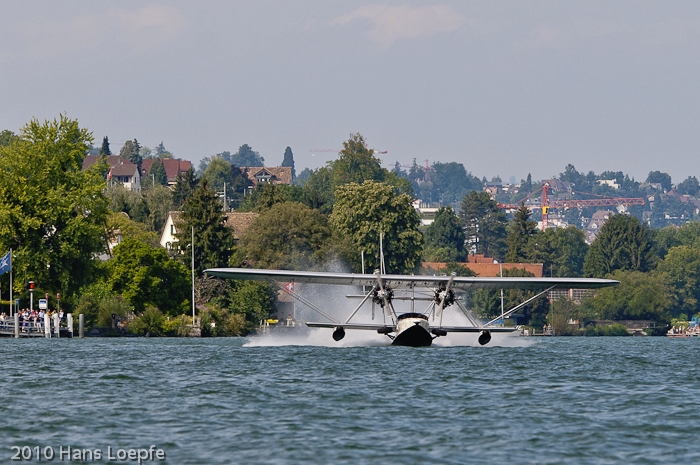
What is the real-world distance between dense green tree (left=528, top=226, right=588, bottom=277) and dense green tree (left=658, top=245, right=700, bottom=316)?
38.0 ft

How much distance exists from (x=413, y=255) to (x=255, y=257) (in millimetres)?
12464

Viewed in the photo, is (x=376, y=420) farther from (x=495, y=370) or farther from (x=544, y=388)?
(x=495, y=370)

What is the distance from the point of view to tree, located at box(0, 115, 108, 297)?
61750 mm

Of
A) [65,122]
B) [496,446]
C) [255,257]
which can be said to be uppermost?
[65,122]

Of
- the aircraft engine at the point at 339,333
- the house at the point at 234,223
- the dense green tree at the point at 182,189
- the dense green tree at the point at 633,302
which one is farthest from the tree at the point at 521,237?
the aircraft engine at the point at 339,333

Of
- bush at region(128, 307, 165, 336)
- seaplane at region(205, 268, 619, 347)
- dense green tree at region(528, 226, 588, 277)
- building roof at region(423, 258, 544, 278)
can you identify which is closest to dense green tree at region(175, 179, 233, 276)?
bush at region(128, 307, 165, 336)

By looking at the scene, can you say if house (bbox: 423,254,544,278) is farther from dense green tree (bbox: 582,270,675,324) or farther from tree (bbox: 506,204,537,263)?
dense green tree (bbox: 582,270,675,324)

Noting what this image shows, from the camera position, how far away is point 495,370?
32.2 meters

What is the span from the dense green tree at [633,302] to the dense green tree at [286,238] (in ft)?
132

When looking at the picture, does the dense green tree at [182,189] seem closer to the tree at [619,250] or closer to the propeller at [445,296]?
the tree at [619,250]

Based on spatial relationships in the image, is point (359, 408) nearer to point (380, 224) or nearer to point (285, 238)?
point (285, 238)

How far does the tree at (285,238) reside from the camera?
282 feet

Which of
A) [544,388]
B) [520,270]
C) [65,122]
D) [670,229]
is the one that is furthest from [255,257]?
[670,229]

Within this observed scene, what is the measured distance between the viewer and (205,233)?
83250 millimetres
